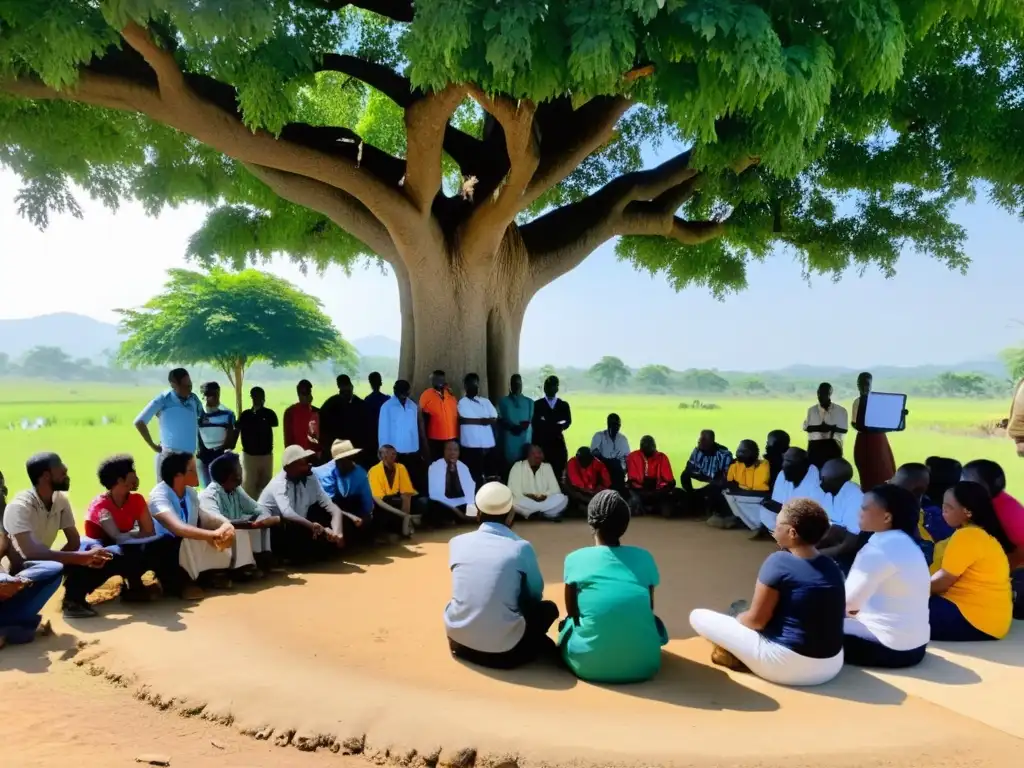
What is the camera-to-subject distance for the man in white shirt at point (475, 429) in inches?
415

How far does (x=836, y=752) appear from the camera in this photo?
3.84 metres

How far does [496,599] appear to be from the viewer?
15.8 ft

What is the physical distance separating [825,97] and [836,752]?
548cm

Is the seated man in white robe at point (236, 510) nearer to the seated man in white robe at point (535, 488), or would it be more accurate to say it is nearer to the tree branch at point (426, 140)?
the seated man in white robe at point (535, 488)

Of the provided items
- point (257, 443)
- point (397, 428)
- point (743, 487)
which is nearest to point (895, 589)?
point (743, 487)

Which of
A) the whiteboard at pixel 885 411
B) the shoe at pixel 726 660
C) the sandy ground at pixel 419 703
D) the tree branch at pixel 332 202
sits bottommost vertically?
the sandy ground at pixel 419 703

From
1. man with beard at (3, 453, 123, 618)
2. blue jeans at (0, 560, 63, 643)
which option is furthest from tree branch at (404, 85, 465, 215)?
blue jeans at (0, 560, 63, 643)

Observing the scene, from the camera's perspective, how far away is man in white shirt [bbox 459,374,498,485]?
415 inches

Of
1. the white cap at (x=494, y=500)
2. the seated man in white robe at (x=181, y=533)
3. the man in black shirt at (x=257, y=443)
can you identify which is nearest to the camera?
the white cap at (x=494, y=500)

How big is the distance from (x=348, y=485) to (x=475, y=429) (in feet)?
8.57

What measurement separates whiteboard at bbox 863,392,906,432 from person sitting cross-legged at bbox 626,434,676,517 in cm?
255

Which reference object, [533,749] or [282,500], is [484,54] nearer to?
[282,500]

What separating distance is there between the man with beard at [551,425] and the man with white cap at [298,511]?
13.3ft

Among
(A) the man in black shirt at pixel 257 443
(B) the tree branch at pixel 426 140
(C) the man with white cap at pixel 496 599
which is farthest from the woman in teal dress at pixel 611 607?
(A) the man in black shirt at pixel 257 443
